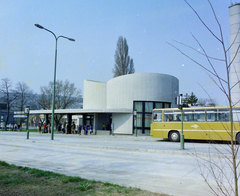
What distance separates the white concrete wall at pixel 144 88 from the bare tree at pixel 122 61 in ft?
54.5

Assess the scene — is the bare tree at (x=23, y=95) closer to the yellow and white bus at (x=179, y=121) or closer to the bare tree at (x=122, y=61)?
the bare tree at (x=122, y=61)

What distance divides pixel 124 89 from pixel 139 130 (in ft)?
21.3

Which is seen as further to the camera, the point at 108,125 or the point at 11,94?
the point at 11,94

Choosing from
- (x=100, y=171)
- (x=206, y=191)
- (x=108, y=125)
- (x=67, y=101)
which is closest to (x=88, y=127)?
(x=108, y=125)

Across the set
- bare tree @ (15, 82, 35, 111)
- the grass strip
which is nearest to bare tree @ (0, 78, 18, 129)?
bare tree @ (15, 82, 35, 111)

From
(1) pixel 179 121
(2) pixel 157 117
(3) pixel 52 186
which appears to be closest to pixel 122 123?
(2) pixel 157 117

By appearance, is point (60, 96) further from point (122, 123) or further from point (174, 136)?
point (174, 136)

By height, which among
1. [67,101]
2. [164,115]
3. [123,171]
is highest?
[67,101]

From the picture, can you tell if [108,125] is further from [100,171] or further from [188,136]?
[100,171]

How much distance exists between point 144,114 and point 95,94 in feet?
40.3

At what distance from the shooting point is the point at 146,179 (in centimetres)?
660

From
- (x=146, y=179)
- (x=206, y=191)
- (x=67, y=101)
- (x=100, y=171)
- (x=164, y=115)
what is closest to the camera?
(x=206, y=191)

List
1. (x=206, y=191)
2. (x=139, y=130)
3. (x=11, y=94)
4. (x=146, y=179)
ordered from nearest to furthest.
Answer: (x=206, y=191), (x=146, y=179), (x=139, y=130), (x=11, y=94)

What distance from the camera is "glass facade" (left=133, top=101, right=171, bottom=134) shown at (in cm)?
3353
